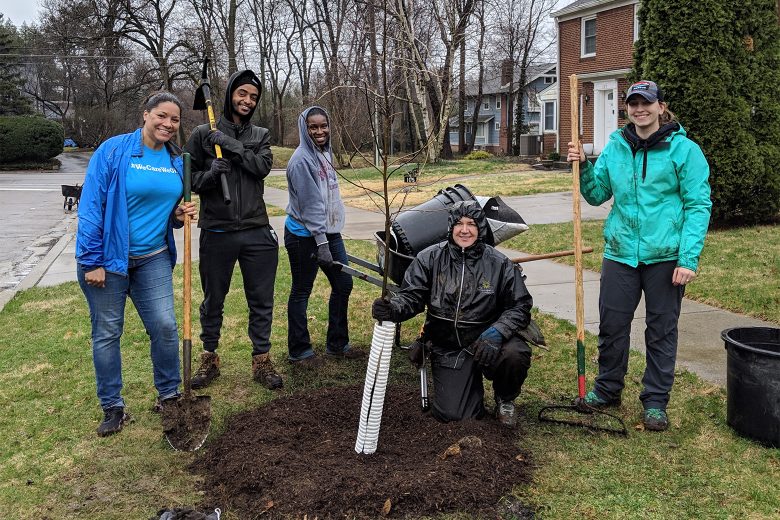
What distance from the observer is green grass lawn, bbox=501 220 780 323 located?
678cm

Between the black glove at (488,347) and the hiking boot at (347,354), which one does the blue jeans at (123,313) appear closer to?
the hiking boot at (347,354)

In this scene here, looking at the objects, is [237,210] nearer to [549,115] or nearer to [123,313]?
[123,313]

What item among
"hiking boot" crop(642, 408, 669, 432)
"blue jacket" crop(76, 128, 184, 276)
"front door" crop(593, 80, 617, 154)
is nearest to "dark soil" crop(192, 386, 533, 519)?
"hiking boot" crop(642, 408, 669, 432)

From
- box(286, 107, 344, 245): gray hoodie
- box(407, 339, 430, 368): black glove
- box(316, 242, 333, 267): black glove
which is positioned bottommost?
box(407, 339, 430, 368): black glove

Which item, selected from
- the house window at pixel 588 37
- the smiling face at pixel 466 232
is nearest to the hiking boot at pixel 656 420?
the smiling face at pixel 466 232

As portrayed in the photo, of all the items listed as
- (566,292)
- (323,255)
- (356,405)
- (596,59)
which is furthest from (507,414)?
(596,59)

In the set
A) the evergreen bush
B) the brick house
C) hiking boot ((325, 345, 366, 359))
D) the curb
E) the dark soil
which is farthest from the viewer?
the brick house

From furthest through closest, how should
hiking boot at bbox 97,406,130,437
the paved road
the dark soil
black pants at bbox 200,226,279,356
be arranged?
the paved road
black pants at bbox 200,226,279,356
hiking boot at bbox 97,406,130,437
the dark soil

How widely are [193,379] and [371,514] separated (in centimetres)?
230

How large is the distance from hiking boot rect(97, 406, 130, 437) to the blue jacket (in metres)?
0.91

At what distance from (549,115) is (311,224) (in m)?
40.1

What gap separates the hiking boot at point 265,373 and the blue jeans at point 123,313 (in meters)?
0.74

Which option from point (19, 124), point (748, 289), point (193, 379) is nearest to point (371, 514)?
point (193, 379)

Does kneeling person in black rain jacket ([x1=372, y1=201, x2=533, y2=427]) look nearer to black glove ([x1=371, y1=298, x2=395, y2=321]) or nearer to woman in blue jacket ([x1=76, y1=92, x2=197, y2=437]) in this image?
black glove ([x1=371, y1=298, x2=395, y2=321])
